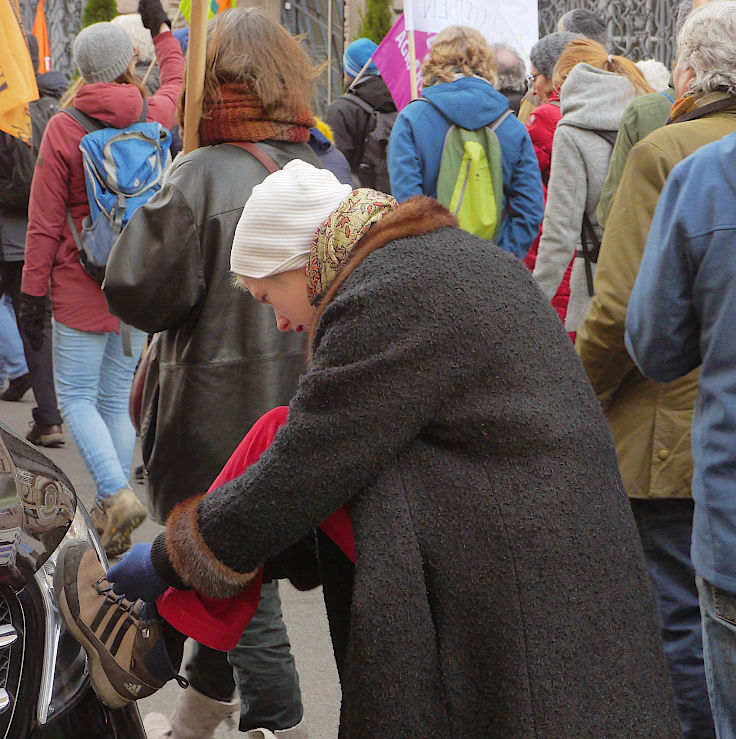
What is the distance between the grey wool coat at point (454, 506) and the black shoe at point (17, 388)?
647 centimetres

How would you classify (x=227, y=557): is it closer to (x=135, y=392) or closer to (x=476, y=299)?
(x=476, y=299)

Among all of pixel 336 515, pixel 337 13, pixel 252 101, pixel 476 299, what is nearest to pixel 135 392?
pixel 252 101

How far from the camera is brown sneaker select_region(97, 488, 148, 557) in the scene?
14.8 ft

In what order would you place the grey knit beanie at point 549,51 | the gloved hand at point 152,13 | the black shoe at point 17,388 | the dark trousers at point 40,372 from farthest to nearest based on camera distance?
the black shoe at point 17,388, the dark trousers at point 40,372, the grey knit beanie at point 549,51, the gloved hand at point 152,13

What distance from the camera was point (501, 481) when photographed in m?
1.64

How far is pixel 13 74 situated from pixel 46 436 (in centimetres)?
273

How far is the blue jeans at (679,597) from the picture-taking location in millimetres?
2975

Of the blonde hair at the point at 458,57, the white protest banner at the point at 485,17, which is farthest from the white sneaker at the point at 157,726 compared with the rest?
the white protest banner at the point at 485,17

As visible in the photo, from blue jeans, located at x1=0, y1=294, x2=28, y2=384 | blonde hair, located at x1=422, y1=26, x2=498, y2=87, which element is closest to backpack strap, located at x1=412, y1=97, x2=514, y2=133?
blonde hair, located at x1=422, y1=26, x2=498, y2=87

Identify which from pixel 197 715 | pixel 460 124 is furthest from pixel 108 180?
pixel 197 715

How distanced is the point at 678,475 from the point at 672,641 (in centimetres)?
52

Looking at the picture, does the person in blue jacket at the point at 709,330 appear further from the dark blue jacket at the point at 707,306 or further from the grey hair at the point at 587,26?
the grey hair at the point at 587,26

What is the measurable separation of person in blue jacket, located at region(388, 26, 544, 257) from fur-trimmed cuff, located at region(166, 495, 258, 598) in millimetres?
3578

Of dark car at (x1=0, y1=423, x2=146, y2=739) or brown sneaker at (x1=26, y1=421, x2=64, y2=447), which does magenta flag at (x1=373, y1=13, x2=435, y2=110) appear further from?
dark car at (x1=0, y1=423, x2=146, y2=739)
